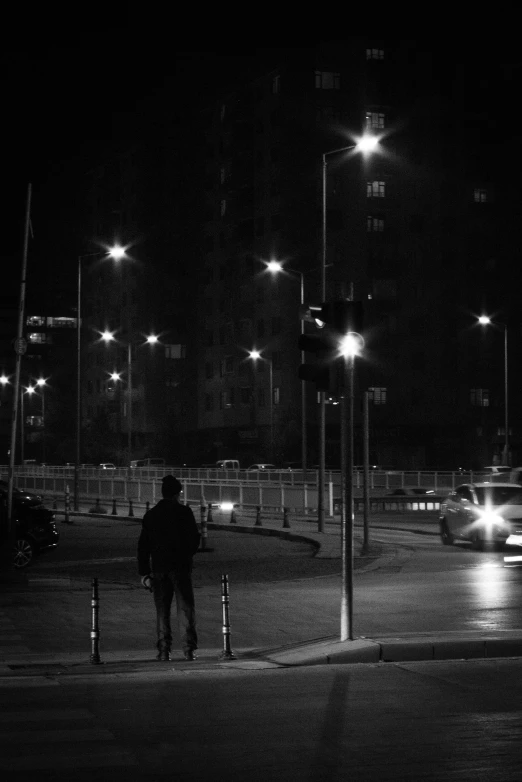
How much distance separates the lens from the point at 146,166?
120562 mm

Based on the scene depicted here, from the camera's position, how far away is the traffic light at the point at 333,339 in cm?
1454

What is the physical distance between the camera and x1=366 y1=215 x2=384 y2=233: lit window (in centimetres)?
9269

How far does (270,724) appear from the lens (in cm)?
968

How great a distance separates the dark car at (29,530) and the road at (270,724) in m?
14.4

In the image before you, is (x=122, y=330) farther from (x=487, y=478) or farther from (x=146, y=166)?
(x=487, y=478)

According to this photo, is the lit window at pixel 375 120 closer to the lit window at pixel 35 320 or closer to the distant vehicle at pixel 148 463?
the distant vehicle at pixel 148 463

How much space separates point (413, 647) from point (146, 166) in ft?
361

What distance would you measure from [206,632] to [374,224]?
78918 millimetres

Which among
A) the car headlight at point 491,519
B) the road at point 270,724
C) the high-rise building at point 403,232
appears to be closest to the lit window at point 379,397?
the high-rise building at point 403,232

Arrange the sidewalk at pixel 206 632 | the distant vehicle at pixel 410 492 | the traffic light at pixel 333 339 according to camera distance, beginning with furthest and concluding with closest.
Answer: the distant vehicle at pixel 410 492 < the traffic light at pixel 333 339 < the sidewalk at pixel 206 632

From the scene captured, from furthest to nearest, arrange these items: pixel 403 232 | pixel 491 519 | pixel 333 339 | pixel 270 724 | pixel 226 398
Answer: pixel 226 398 < pixel 403 232 < pixel 491 519 < pixel 333 339 < pixel 270 724

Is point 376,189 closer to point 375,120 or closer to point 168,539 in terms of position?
point 375,120

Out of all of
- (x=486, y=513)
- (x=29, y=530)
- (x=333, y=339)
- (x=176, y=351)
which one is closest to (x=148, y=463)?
(x=176, y=351)

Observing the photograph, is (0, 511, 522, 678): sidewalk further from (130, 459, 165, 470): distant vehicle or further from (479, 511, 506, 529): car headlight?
(130, 459, 165, 470): distant vehicle
